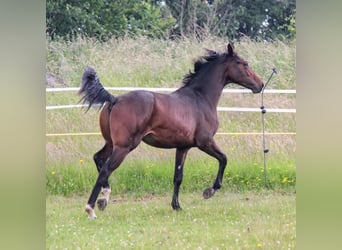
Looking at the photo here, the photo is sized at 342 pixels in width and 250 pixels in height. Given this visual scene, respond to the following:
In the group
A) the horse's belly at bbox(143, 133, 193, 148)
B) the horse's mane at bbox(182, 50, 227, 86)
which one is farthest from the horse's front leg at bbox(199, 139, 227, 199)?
the horse's mane at bbox(182, 50, 227, 86)

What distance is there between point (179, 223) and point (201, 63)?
108 centimetres

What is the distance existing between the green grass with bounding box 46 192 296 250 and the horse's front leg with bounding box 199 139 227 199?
62 millimetres

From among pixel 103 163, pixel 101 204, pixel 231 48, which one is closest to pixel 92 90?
pixel 103 163

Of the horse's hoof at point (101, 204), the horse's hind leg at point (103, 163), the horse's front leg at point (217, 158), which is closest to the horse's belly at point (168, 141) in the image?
the horse's front leg at point (217, 158)

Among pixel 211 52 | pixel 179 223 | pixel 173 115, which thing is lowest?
pixel 179 223

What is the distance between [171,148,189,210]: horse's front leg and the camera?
3398 millimetres

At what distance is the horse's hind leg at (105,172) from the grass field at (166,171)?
69 millimetres

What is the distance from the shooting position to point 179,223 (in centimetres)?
335

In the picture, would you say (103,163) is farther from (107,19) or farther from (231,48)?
(231,48)

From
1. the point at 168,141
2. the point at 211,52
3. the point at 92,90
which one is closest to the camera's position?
the point at 92,90
